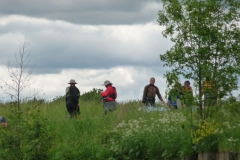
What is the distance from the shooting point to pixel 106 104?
92.9 feet

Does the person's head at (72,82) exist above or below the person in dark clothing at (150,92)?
above

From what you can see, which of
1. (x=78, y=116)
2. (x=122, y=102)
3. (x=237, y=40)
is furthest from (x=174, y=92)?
(x=122, y=102)

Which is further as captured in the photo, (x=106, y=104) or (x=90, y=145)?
(x=106, y=104)

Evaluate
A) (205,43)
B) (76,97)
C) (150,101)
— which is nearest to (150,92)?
(150,101)

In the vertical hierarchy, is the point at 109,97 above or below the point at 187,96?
above

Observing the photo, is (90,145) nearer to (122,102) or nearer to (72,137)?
(72,137)

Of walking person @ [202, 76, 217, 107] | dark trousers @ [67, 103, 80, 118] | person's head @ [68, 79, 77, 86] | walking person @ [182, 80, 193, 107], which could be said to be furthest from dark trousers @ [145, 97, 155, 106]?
walking person @ [202, 76, 217, 107]

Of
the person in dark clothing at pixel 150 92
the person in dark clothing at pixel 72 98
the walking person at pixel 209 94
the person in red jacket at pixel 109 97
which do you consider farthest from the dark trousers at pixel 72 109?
the walking person at pixel 209 94

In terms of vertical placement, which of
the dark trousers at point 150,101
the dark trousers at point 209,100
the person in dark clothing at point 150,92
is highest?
the person in dark clothing at point 150,92

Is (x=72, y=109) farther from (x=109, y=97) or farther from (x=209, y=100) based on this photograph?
(x=209, y=100)

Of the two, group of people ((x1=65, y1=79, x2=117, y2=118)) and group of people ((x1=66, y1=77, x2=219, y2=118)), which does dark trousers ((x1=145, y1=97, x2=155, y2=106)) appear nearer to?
group of people ((x1=66, y1=77, x2=219, y2=118))

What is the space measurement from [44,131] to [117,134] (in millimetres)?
2426

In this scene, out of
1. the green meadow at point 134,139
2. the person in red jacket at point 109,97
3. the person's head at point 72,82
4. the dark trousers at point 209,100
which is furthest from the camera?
the person's head at point 72,82

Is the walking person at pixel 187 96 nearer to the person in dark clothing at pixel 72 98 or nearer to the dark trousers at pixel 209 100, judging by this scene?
the dark trousers at pixel 209 100
